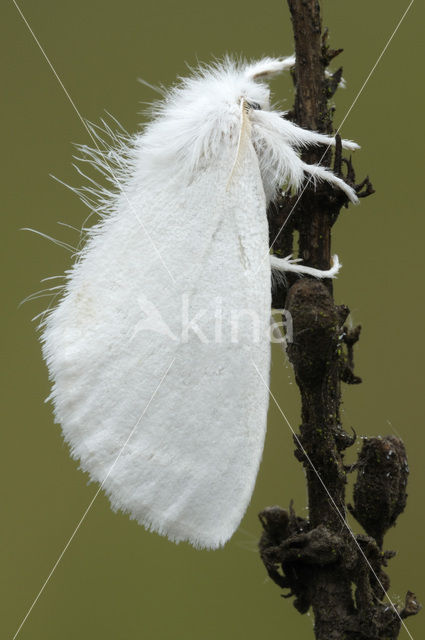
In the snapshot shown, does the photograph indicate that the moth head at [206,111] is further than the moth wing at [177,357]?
Yes

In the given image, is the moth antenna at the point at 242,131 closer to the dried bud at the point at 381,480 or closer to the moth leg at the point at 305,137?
the moth leg at the point at 305,137

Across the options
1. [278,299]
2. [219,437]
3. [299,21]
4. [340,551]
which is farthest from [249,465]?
[299,21]

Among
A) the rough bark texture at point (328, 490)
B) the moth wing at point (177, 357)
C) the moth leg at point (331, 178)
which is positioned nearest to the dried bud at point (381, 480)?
the rough bark texture at point (328, 490)

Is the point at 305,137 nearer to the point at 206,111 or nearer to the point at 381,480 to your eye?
the point at 206,111

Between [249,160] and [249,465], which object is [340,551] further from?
[249,160]

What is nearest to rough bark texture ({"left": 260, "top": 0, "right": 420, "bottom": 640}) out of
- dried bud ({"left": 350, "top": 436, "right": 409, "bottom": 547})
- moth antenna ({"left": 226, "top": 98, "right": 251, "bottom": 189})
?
dried bud ({"left": 350, "top": 436, "right": 409, "bottom": 547})

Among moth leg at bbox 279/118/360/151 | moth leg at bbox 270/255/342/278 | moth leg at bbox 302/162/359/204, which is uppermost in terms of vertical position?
moth leg at bbox 279/118/360/151

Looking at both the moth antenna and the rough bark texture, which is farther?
the moth antenna

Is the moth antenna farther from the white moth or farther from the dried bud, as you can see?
the dried bud
